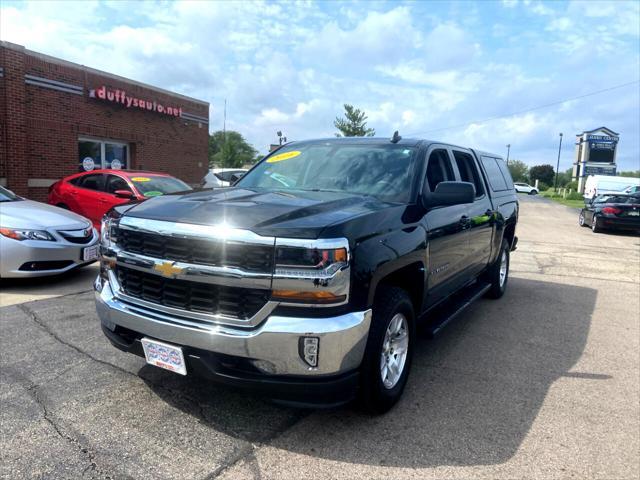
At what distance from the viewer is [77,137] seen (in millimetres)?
14945

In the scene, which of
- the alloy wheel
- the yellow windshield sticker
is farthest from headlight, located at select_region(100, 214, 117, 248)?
the alloy wheel

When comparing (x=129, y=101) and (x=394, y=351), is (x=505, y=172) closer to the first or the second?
(x=394, y=351)

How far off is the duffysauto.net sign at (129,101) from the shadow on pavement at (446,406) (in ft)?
45.9

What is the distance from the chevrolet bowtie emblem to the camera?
2843mm

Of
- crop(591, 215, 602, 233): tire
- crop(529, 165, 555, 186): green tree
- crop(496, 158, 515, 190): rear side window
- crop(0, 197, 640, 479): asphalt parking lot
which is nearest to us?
crop(0, 197, 640, 479): asphalt parking lot

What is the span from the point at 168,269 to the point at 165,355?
0.52m

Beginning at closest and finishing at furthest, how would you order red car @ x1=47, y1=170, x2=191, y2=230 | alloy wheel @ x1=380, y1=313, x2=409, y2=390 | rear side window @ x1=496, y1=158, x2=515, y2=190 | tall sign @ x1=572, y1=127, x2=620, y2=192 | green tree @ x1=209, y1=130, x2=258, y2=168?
alloy wheel @ x1=380, y1=313, x2=409, y2=390 → rear side window @ x1=496, y1=158, x2=515, y2=190 → red car @ x1=47, y1=170, x2=191, y2=230 → tall sign @ x1=572, y1=127, x2=620, y2=192 → green tree @ x1=209, y1=130, x2=258, y2=168

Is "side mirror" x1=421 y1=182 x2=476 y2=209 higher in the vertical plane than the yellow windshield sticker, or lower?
lower

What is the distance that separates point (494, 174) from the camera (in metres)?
6.49

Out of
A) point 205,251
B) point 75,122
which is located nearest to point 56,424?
point 205,251

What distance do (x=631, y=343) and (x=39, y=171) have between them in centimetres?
1460

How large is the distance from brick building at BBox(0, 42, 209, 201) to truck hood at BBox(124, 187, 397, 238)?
12190 mm

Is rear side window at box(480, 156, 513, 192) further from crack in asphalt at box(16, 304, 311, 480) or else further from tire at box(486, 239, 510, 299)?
crack in asphalt at box(16, 304, 311, 480)

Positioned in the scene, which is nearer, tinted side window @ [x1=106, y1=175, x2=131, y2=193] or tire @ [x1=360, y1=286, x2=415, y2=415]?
tire @ [x1=360, y1=286, x2=415, y2=415]
